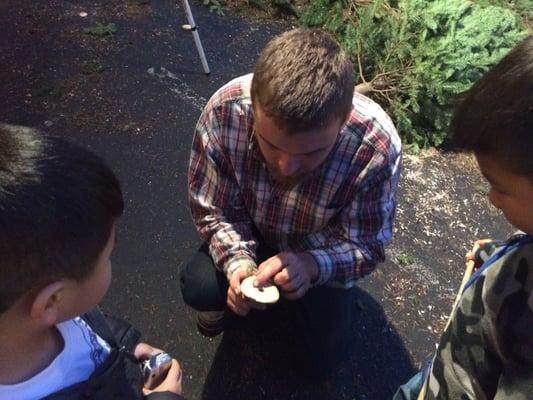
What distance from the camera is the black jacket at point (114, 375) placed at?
1188 millimetres

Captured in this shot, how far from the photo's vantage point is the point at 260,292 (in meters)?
1.83

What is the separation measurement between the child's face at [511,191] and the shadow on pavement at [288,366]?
1318 mm

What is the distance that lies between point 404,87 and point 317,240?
1.92 m

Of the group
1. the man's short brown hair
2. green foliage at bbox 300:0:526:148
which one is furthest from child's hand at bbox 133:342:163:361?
green foliage at bbox 300:0:526:148

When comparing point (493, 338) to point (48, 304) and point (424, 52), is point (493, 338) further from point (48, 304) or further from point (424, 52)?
point (424, 52)

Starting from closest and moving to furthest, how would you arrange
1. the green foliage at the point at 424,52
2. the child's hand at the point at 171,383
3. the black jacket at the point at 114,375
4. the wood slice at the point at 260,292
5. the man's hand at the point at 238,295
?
1. the black jacket at the point at 114,375
2. the child's hand at the point at 171,383
3. the wood slice at the point at 260,292
4. the man's hand at the point at 238,295
5. the green foliage at the point at 424,52

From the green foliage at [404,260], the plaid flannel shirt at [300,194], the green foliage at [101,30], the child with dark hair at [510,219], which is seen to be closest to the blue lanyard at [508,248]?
the child with dark hair at [510,219]

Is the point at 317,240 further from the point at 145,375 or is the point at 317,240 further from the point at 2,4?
the point at 2,4

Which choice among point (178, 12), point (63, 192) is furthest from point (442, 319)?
point (178, 12)

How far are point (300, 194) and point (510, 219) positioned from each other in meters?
0.87

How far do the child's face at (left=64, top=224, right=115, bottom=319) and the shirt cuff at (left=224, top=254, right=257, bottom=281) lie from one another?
0.86 m

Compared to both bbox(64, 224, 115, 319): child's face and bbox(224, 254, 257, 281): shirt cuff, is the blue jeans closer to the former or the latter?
bbox(224, 254, 257, 281): shirt cuff

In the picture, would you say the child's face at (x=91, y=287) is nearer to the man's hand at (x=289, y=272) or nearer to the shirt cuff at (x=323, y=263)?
the man's hand at (x=289, y=272)

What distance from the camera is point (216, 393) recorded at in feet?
7.32
